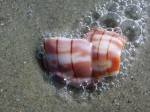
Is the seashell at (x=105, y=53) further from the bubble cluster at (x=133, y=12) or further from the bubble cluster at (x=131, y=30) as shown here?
the bubble cluster at (x=133, y=12)

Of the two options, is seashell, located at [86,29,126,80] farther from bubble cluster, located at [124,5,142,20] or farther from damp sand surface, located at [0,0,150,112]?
bubble cluster, located at [124,5,142,20]

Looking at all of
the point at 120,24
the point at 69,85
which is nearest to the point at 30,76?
the point at 69,85

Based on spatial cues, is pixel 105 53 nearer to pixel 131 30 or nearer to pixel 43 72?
pixel 131 30

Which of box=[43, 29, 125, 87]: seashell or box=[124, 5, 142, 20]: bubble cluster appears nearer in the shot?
box=[43, 29, 125, 87]: seashell

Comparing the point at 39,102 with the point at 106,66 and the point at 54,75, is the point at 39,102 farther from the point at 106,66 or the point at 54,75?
the point at 106,66

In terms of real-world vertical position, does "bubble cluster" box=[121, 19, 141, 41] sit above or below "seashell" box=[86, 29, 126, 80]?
above

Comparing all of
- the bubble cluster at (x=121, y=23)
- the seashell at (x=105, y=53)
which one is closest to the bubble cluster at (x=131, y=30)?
the bubble cluster at (x=121, y=23)

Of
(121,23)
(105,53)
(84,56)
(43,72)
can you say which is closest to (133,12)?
(121,23)

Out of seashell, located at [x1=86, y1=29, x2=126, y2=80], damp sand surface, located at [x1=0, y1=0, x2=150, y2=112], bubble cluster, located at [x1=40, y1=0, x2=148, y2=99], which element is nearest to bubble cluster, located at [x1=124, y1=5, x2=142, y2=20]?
bubble cluster, located at [x1=40, y1=0, x2=148, y2=99]
